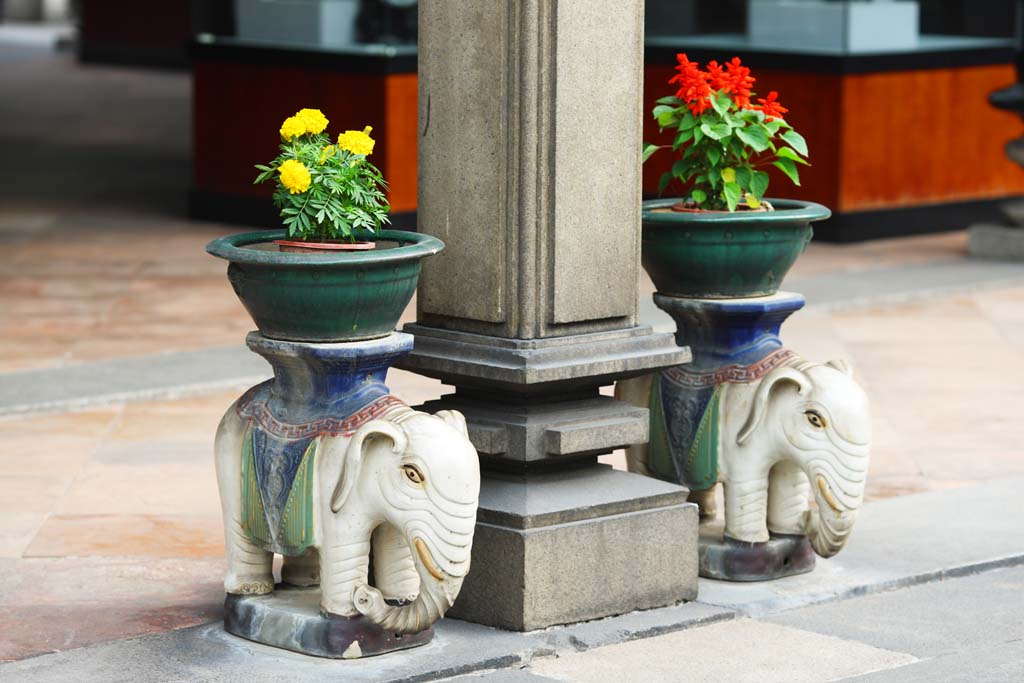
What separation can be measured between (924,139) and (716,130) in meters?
9.86

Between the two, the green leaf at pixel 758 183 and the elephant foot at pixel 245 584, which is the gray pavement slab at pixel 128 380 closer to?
the elephant foot at pixel 245 584

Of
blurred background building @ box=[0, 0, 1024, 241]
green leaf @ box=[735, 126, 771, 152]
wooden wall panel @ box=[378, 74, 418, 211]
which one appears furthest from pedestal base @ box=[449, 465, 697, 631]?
blurred background building @ box=[0, 0, 1024, 241]

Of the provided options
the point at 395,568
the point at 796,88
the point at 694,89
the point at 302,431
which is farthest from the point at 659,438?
the point at 796,88

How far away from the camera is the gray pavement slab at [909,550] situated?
6.82 m

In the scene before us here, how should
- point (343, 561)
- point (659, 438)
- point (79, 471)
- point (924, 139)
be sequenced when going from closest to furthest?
point (343, 561) → point (659, 438) → point (79, 471) → point (924, 139)

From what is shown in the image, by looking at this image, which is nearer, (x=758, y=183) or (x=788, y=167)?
(x=758, y=183)

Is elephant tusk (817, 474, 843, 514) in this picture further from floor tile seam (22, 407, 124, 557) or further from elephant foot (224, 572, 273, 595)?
floor tile seam (22, 407, 124, 557)

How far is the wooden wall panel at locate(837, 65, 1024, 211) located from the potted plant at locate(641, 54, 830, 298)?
29.3ft

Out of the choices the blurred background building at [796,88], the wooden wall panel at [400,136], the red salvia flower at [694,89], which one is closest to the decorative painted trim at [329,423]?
the red salvia flower at [694,89]

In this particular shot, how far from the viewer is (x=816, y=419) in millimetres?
6695

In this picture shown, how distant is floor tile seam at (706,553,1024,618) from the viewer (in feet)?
21.9

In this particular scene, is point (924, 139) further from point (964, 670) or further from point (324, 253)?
point (324, 253)

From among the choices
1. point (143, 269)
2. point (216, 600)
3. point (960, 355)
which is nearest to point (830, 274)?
point (960, 355)

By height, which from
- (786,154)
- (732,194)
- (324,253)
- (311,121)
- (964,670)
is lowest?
(964,670)
